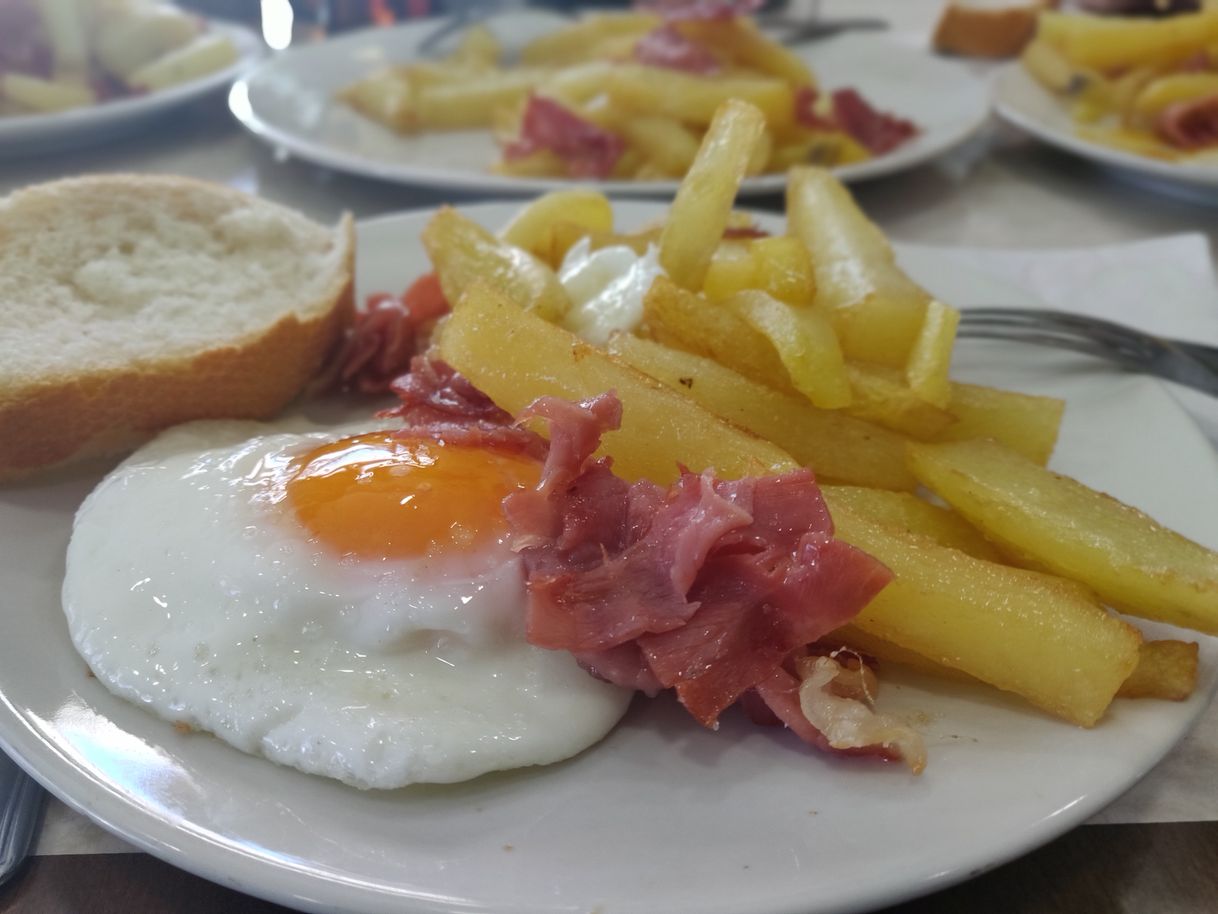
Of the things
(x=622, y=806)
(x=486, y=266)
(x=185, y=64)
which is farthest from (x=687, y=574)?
(x=185, y=64)

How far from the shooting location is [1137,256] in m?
2.89

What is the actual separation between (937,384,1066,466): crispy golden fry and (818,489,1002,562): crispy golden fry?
199mm

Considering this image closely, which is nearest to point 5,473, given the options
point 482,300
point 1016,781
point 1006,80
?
point 482,300

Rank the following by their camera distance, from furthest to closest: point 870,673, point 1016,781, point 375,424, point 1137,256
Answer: point 1137,256 → point 375,424 → point 870,673 → point 1016,781

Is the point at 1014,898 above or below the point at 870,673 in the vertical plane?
below

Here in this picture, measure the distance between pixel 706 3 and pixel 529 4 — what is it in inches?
111

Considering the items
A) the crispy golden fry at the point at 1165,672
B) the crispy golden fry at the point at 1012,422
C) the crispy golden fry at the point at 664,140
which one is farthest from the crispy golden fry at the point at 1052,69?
the crispy golden fry at the point at 1165,672

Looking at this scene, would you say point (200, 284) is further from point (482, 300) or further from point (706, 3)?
point (706, 3)

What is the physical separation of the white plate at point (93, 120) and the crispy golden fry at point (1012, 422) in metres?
3.49

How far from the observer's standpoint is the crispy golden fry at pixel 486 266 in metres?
1.89

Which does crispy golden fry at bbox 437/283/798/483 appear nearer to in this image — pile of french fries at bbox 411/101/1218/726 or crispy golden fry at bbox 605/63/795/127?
pile of french fries at bbox 411/101/1218/726

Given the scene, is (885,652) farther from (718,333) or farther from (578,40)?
(578,40)

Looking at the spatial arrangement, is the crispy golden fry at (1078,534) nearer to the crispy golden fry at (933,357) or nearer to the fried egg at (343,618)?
the crispy golden fry at (933,357)

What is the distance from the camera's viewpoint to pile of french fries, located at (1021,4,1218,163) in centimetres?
391
